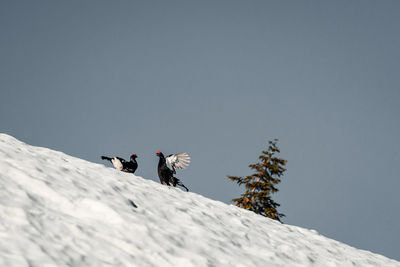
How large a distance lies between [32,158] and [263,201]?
17.5 metres

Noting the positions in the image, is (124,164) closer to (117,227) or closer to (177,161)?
(177,161)

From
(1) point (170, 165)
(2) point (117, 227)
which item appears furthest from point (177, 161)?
(2) point (117, 227)

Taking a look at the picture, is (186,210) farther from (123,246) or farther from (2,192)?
(2,192)

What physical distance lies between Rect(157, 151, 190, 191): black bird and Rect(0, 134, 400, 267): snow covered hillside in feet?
8.11

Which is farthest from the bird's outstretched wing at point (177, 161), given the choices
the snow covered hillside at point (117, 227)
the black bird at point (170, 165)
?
the snow covered hillside at point (117, 227)

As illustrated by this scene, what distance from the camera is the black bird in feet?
37.7

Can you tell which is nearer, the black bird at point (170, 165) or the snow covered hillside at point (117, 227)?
the snow covered hillside at point (117, 227)

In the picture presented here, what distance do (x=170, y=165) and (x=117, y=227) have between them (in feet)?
21.7

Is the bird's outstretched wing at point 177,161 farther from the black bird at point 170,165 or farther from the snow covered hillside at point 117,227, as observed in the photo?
the snow covered hillside at point 117,227

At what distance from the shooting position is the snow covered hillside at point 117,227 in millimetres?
4508

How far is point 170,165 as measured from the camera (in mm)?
12023

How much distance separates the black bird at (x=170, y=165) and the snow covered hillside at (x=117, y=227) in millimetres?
2471

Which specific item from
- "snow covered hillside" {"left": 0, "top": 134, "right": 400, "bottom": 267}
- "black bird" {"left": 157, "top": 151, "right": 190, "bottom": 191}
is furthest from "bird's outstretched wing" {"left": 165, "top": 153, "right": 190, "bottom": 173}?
"snow covered hillside" {"left": 0, "top": 134, "right": 400, "bottom": 267}

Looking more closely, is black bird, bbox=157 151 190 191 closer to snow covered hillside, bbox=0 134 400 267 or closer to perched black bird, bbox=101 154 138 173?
perched black bird, bbox=101 154 138 173
